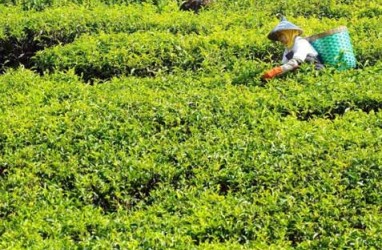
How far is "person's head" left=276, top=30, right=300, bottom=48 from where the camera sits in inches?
303

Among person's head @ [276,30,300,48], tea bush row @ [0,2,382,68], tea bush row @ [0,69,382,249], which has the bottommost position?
tea bush row @ [0,69,382,249]

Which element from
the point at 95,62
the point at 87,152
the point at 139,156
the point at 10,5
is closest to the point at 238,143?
the point at 139,156

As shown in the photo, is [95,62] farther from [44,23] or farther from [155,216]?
[155,216]

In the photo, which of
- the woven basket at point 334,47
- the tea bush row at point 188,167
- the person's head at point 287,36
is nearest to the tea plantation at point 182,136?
the tea bush row at point 188,167

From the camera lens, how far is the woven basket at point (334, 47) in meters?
7.83

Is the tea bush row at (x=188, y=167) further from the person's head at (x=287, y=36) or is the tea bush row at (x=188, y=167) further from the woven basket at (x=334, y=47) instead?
Answer: the person's head at (x=287, y=36)

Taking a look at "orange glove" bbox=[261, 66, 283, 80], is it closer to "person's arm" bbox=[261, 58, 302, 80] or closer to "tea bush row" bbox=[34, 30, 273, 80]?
"person's arm" bbox=[261, 58, 302, 80]

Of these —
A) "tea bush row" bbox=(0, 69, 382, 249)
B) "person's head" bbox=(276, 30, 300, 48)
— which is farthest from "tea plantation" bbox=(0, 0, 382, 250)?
"person's head" bbox=(276, 30, 300, 48)

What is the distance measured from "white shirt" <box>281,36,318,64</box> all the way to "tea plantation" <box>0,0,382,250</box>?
0.46ft

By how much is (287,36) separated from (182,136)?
1747mm

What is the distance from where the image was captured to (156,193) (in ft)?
19.4

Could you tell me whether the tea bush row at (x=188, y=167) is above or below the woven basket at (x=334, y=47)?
below

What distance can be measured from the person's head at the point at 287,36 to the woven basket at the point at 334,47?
0.23 m

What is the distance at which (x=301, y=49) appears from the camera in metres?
7.73
